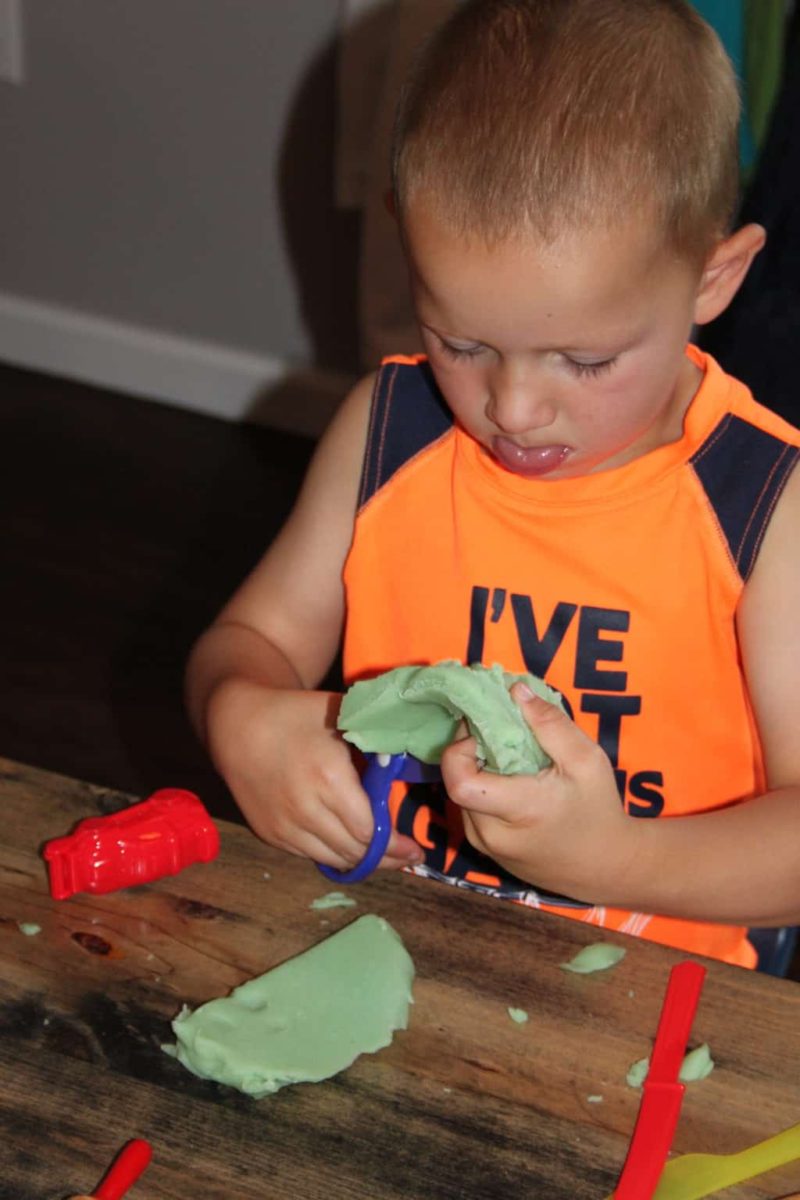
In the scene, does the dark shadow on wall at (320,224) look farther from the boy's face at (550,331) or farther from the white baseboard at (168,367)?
the boy's face at (550,331)

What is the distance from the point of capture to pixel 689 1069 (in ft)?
2.36

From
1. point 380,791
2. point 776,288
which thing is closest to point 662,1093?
point 380,791

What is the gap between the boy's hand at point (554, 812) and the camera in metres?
0.76

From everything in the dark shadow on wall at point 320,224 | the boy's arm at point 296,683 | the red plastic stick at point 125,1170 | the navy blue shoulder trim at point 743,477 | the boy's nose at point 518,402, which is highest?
the boy's nose at point 518,402

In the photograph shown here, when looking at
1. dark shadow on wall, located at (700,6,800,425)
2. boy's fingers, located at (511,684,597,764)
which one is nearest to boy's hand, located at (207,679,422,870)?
boy's fingers, located at (511,684,597,764)

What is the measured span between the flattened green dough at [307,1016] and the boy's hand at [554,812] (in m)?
0.09

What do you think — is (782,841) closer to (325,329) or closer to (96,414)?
(325,329)

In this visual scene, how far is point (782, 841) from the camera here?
3.07ft

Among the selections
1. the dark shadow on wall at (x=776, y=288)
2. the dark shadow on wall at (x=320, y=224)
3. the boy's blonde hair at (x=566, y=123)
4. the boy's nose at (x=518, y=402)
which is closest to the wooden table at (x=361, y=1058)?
the boy's nose at (x=518, y=402)

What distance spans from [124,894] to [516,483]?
431 millimetres

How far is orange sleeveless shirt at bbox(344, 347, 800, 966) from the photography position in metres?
1.04

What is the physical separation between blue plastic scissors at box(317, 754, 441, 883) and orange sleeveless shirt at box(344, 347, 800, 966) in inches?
9.0

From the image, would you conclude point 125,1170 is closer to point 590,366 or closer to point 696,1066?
point 696,1066

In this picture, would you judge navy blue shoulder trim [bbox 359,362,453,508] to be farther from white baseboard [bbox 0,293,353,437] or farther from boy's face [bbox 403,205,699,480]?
white baseboard [bbox 0,293,353,437]
